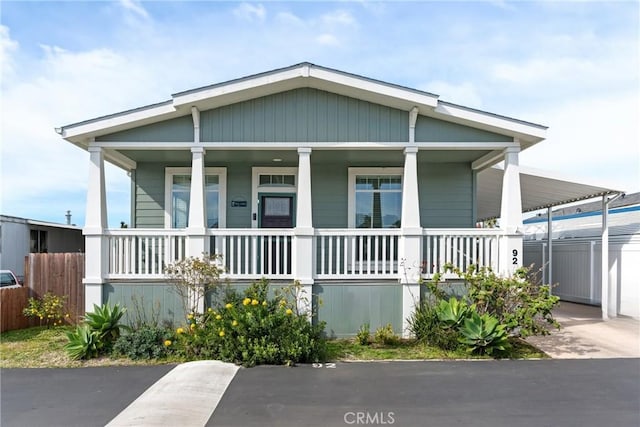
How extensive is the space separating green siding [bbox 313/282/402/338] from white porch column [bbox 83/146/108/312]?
3840 millimetres

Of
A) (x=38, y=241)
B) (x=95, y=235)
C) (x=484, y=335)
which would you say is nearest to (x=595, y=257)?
(x=484, y=335)

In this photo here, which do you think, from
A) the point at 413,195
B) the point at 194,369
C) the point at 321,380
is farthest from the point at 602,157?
the point at 194,369

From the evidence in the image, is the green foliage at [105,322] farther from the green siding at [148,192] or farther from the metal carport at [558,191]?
the metal carport at [558,191]

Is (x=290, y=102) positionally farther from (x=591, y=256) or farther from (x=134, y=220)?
(x=591, y=256)

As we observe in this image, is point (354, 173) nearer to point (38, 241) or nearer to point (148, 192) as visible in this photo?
point (148, 192)

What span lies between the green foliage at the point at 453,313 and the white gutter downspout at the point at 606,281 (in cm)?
496

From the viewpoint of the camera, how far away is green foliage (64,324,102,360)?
19.9 ft

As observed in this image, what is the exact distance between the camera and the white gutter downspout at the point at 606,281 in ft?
29.6

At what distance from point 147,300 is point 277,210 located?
3.33 meters

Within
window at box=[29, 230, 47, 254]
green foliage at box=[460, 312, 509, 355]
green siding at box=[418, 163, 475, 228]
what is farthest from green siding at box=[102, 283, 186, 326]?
window at box=[29, 230, 47, 254]

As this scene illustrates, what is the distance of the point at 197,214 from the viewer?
22.7ft

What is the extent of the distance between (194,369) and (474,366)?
4086 mm

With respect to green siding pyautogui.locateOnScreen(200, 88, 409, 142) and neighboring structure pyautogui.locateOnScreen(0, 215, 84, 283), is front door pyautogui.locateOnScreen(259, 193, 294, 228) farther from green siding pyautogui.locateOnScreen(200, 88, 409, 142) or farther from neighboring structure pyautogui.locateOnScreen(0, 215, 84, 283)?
neighboring structure pyautogui.locateOnScreen(0, 215, 84, 283)
